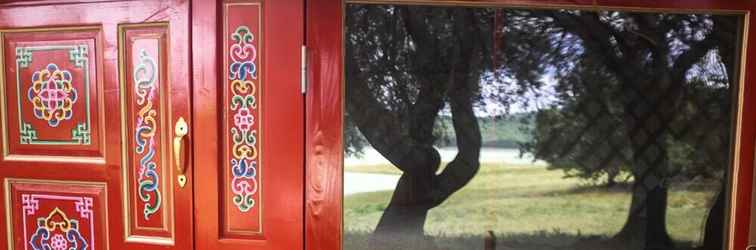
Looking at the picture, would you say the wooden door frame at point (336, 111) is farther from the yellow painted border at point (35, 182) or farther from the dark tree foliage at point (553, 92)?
the yellow painted border at point (35, 182)

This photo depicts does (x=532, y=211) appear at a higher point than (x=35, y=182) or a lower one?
lower

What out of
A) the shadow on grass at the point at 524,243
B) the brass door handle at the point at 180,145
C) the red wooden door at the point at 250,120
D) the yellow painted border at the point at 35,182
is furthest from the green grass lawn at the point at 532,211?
the yellow painted border at the point at 35,182

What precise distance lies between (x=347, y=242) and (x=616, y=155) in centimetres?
124

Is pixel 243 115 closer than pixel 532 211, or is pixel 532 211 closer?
pixel 243 115

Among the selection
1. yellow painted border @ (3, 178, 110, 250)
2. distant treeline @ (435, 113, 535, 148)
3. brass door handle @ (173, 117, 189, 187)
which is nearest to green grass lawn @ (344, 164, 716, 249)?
distant treeline @ (435, 113, 535, 148)

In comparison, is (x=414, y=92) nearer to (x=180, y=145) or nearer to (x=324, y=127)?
(x=324, y=127)

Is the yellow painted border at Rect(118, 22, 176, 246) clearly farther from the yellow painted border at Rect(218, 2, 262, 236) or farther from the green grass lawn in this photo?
the green grass lawn

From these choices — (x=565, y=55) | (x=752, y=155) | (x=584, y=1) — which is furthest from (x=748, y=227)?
(x=584, y=1)

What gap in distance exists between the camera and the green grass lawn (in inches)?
74.9

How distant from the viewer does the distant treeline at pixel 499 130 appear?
1898 mm

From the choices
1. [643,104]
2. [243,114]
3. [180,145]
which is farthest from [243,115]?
[643,104]

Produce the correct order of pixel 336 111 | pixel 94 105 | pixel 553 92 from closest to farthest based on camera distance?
pixel 336 111, pixel 94 105, pixel 553 92

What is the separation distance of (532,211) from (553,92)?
1.78 feet

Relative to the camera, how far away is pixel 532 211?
1.99 m
